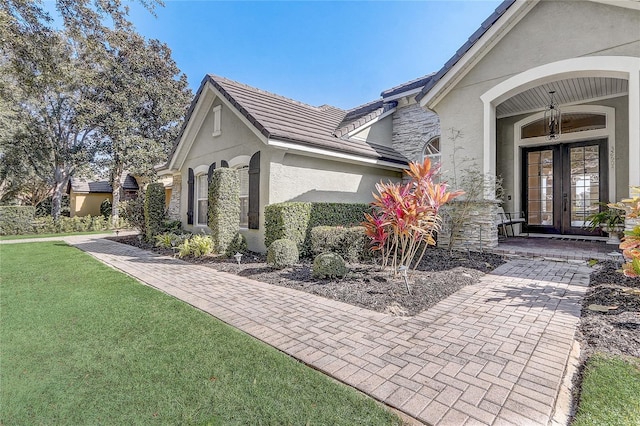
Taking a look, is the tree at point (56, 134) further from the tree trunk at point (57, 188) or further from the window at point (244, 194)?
the window at point (244, 194)

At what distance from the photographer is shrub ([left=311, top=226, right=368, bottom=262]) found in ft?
25.5

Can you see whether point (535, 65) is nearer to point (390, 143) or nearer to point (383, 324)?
point (390, 143)

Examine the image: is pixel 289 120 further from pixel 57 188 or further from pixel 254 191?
pixel 57 188

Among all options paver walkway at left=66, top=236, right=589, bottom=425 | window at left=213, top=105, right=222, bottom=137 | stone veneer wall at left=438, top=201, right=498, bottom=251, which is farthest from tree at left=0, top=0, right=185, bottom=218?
stone veneer wall at left=438, top=201, right=498, bottom=251

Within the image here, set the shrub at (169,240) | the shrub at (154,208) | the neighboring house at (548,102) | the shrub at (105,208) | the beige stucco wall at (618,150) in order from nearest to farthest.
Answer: the neighboring house at (548,102), the beige stucco wall at (618,150), the shrub at (169,240), the shrub at (154,208), the shrub at (105,208)

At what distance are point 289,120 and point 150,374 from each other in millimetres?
8722

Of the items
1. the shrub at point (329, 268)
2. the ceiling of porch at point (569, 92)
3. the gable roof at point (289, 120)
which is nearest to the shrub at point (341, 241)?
the shrub at point (329, 268)

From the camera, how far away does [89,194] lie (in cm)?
2844

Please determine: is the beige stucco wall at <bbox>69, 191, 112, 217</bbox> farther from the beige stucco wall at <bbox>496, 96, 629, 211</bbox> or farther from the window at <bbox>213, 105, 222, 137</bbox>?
the beige stucco wall at <bbox>496, 96, 629, 211</bbox>

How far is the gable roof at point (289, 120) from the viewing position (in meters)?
9.09

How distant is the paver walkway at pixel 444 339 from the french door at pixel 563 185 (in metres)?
4.81

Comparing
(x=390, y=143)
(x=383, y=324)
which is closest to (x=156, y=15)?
(x=383, y=324)

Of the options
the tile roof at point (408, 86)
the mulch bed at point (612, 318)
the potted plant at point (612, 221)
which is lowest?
the mulch bed at point (612, 318)

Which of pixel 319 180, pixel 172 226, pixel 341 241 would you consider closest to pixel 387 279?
pixel 341 241
